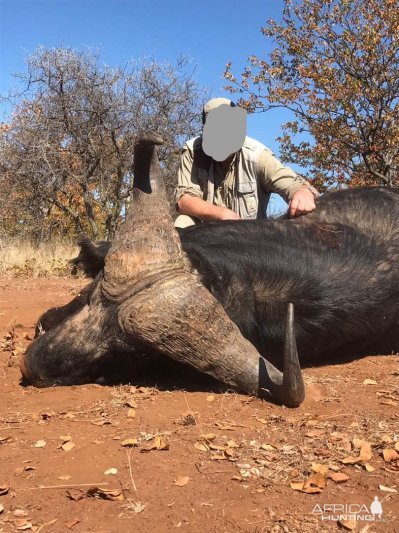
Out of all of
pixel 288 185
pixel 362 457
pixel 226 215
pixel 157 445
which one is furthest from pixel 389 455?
pixel 288 185

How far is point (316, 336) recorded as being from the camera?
3.85 metres

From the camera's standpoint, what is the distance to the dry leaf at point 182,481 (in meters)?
2.33

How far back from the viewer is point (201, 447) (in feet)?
8.77

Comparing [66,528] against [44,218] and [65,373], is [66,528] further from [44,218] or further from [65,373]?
[44,218]

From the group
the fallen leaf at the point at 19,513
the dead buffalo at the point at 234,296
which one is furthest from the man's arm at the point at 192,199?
the fallen leaf at the point at 19,513

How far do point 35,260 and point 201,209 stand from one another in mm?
7626

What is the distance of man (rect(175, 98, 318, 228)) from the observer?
→ 16.7ft

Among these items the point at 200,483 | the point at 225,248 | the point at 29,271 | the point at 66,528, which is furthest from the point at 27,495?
the point at 29,271

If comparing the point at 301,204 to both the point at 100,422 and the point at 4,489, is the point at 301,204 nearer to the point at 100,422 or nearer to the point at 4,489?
the point at 100,422

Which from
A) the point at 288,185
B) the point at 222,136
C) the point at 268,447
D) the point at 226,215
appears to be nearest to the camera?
the point at 268,447

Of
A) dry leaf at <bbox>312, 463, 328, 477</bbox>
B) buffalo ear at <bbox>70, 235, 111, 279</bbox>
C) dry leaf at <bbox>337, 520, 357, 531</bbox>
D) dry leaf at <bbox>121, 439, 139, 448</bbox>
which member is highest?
buffalo ear at <bbox>70, 235, 111, 279</bbox>

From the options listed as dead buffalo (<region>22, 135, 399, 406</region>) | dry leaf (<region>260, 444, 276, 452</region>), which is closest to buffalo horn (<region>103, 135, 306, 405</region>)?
dead buffalo (<region>22, 135, 399, 406</region>)

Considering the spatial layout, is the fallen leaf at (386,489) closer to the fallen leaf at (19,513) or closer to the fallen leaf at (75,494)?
the fallen leaf at (75,494)

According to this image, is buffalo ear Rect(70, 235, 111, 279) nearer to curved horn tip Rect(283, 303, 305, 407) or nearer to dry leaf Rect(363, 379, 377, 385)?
curved horn tip Rect(283, 303, 305, 407)
